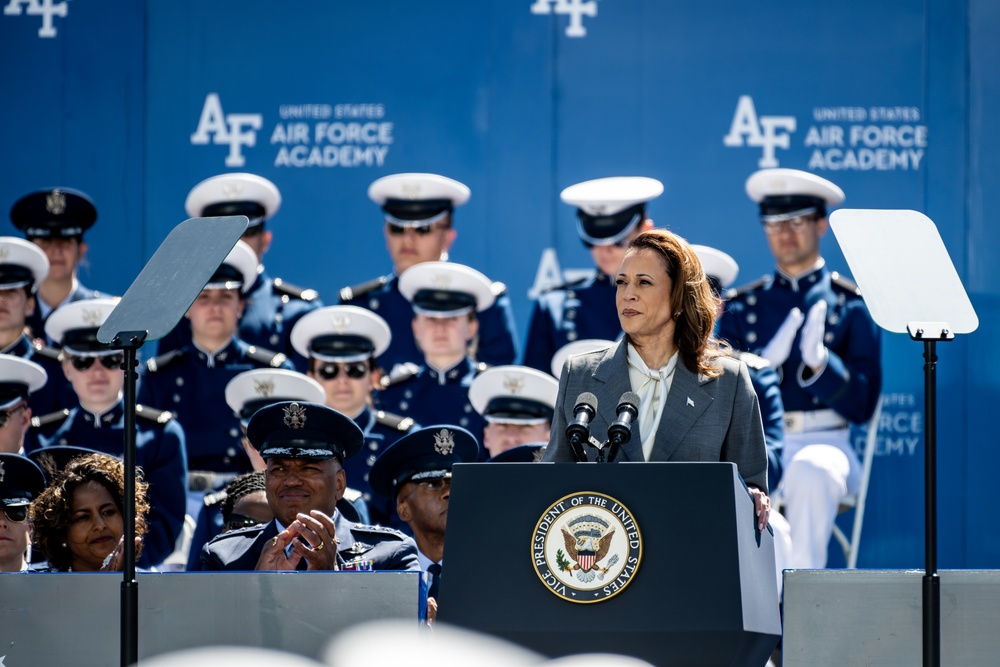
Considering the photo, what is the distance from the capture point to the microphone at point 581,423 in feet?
9.44

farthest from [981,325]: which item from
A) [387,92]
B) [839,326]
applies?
[387,92]

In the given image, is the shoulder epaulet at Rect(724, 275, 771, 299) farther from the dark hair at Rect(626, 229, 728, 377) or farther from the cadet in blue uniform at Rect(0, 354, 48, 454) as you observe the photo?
the dark hair at Rect(626, 229, 728, 377)

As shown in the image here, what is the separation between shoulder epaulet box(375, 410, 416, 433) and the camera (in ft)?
21.1

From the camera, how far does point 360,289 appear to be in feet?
22.3

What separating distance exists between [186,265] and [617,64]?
367cm

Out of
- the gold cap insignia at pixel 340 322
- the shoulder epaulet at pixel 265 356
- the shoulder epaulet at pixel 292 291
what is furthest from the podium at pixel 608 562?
the shoulder epaulet at pixel 292 291

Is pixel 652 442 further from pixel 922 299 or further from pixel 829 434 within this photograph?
pixel 829 434

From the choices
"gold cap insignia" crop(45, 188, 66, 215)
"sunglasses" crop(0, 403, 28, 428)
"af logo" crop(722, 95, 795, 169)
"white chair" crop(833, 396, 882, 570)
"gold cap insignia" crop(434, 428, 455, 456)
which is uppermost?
"af logo" crop(722, 95, 795, 169)

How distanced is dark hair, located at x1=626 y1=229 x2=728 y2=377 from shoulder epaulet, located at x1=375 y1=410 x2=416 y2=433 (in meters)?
3.24

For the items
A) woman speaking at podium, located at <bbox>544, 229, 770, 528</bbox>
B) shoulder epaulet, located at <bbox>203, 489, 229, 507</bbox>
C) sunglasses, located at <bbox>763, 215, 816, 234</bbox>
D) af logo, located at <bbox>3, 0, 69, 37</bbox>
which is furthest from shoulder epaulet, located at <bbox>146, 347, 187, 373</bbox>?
woman speaking at podium, located at <bbox>544, 229, 770, 528</bbox>

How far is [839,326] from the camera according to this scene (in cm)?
652

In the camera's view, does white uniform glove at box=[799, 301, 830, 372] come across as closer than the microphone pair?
No

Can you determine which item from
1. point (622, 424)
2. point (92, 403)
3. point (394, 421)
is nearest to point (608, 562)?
point (622, 424)

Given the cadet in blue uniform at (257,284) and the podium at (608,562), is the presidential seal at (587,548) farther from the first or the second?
the cadet in blue uniform at (257,284)
